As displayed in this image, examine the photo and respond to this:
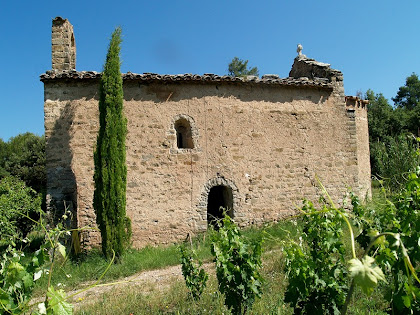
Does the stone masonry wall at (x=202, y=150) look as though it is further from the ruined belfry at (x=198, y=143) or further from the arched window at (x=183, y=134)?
the arched window at (x=183, y=134)

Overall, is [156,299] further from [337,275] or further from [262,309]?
[337,275]

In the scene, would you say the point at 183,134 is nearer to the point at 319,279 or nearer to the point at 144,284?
the point at 144,284

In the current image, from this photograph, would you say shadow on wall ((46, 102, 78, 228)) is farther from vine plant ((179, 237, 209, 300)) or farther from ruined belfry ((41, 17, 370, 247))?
vine plant ((179, 237, 209, 300))

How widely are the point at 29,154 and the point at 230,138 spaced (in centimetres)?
1911

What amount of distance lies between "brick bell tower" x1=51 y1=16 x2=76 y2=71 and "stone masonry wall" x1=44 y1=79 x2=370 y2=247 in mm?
713

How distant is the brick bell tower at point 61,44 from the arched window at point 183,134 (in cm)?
324

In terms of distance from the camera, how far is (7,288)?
300cm

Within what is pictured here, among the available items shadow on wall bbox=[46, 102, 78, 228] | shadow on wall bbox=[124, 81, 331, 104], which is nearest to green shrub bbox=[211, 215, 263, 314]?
shadow on wall bbox=[46, 102, 78, 228]

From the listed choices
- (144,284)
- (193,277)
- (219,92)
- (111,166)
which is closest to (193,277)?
(193,277)

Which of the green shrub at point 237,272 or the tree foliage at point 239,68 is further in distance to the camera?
the tree foliage at point 239,68

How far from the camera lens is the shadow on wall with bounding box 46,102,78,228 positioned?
862 cm

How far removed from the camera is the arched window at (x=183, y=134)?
31.0 ft

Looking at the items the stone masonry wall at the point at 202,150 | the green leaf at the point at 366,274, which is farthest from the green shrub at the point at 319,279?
the stone masonry wall at the point at 202,150

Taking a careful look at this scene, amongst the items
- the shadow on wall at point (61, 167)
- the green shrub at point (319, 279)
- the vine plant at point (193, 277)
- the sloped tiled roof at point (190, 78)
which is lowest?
the vine plant at point (193, 277)
